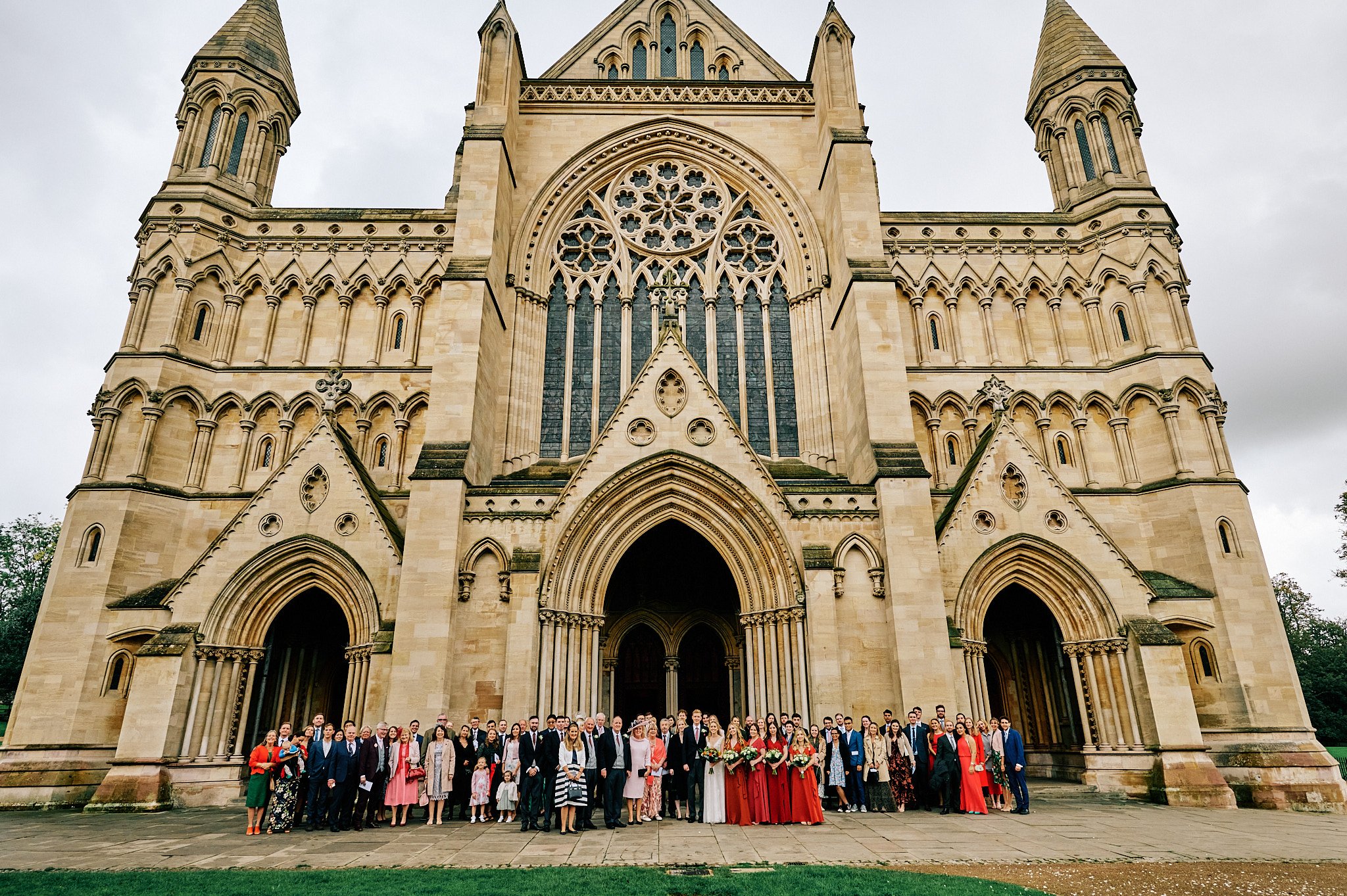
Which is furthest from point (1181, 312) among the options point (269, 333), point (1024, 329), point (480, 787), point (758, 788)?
point (269, 333)

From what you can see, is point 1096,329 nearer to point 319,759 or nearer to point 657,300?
point 657,300

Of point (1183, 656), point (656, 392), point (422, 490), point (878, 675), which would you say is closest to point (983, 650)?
point (878, 675)

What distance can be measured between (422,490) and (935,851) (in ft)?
36.5

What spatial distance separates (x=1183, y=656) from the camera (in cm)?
1625

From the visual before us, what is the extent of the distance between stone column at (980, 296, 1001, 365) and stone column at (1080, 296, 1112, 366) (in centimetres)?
247

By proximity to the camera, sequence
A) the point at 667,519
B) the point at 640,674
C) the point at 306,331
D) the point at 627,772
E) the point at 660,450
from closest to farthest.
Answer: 1. the point at 627,772
2. the point at 660,450
3. the point at 667,519
4. the point at 640,674
5. the point at 306,331

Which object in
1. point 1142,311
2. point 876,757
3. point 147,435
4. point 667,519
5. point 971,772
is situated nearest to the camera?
point 971,772

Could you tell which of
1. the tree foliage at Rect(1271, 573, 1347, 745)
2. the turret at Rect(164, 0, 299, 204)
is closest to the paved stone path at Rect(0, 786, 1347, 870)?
the turret at Rect(164, 0, 299, 204)

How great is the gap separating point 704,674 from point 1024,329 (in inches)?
496

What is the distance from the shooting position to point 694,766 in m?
11.4

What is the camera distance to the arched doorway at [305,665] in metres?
17.2

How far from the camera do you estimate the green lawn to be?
625cm

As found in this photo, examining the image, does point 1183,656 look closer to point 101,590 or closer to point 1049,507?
point 1049,507

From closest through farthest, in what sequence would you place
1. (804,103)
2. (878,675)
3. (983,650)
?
(878,675) → (983,650) → (804,103)
